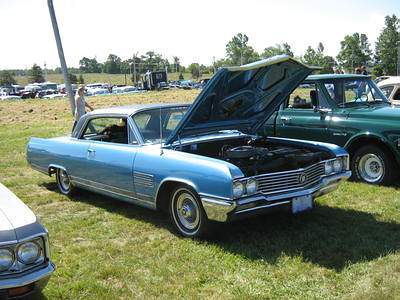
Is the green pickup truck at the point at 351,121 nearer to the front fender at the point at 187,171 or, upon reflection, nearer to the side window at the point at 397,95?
the side window at the point at 397,95

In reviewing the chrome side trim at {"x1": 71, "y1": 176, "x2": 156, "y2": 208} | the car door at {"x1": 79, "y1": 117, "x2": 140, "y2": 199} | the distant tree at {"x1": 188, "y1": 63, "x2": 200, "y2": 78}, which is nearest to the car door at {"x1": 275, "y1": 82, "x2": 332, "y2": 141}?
the car door at {"x1": 79, "y1": 117, "x2": 140, "y2": 199}

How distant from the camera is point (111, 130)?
699cm

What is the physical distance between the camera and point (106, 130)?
7070 mm

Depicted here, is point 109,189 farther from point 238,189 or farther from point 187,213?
point 238,189

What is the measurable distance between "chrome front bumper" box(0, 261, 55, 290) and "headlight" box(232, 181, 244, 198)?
190cm

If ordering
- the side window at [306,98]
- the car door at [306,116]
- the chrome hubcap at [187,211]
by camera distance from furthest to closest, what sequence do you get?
the side window at [306,98]
the car door at [306,116]
the chrome hubcap at [187,211]

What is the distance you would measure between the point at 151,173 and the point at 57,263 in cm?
136

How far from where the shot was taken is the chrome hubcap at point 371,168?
7352mm

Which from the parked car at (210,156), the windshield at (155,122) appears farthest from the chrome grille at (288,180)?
the windshield at (155,122)

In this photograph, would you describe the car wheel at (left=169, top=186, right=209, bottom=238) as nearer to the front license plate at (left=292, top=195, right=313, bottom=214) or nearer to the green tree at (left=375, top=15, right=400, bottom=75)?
the front license plate at (left=292, top=195, right=313, bottom=214)

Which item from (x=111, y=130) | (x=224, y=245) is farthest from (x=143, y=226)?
(x=111, y=130)

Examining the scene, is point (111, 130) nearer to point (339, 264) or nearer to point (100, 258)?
point (100, 258)

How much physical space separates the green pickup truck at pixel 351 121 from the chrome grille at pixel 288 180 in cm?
220

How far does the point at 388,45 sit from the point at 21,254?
96.8m
